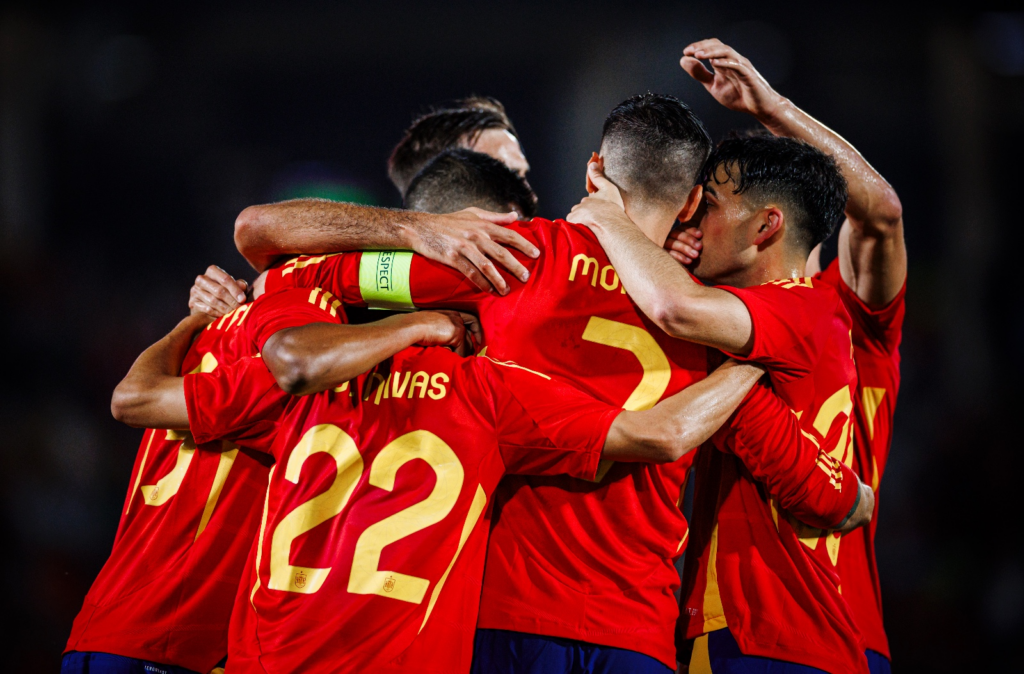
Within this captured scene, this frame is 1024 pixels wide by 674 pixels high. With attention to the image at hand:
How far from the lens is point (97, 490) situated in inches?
275

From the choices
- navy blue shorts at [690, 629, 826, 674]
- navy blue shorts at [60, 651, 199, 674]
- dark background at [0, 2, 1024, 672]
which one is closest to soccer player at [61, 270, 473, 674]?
navy blue shorts at [60, 651, 199, 674]

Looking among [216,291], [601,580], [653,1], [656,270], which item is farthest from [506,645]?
[653,1]

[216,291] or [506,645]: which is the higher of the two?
[216,291]

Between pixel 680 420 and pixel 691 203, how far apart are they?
3.20ft

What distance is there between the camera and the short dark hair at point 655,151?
9.08 ft

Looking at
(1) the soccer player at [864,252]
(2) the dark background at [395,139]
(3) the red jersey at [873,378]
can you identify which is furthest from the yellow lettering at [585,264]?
(2) the dark background at [395,139]

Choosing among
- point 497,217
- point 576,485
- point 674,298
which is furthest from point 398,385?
point 674,298

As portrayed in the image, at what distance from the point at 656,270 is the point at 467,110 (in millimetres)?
2791

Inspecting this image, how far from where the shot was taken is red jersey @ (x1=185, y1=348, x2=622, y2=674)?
203 centimetres

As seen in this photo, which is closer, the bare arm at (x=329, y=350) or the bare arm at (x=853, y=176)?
the bare arm at (x=329, y=350)

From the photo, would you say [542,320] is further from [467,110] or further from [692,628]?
[467,110]

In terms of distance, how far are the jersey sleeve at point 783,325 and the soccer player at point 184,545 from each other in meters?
0.90

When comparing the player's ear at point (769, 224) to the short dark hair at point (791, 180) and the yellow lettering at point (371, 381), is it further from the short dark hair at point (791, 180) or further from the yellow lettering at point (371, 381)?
the yellow lettering at point (371, 381)

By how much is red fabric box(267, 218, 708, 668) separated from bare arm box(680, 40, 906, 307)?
1229 millimetres
